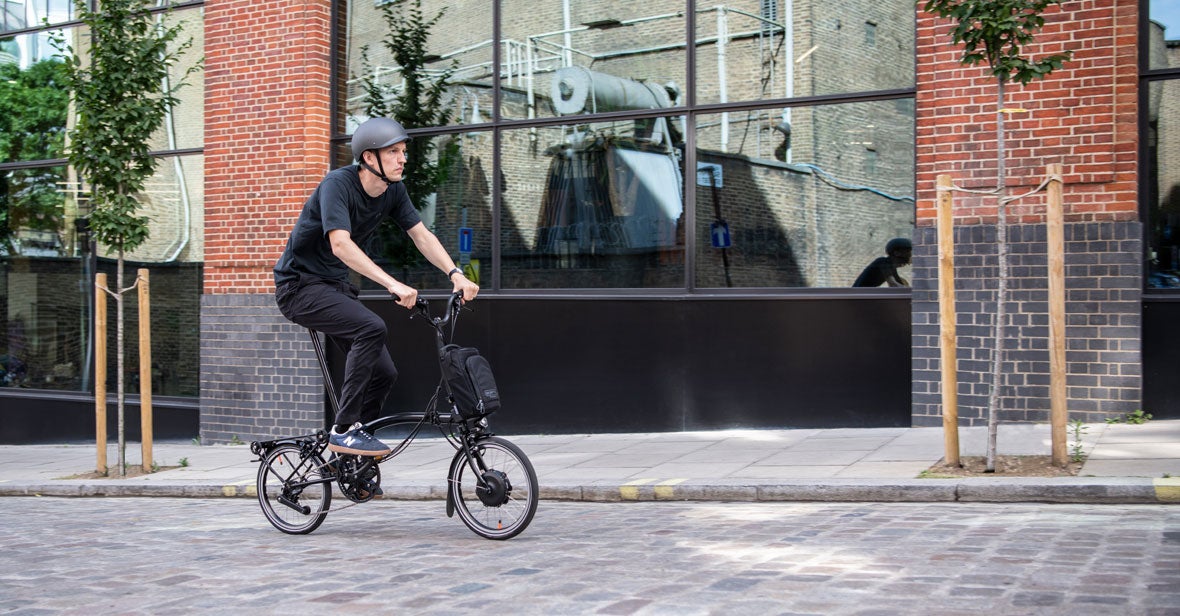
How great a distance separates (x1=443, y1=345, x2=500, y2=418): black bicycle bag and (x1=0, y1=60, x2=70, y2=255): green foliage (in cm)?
1035

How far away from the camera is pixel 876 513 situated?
640cm

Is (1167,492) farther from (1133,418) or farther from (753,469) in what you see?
(1133,418)

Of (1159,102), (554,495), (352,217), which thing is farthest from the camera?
(1159,102)

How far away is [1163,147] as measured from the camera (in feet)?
29.7

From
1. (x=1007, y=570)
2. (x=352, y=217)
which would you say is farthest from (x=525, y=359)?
(x=1007, y=570)

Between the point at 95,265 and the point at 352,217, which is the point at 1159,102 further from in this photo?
the point at 95,265

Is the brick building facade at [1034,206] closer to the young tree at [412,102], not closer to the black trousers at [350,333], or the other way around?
the young tree at [412,102]

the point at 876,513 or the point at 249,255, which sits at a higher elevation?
the point at 249,255

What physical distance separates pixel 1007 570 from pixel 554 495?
11.8 feet

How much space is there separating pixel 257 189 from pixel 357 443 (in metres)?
7.02

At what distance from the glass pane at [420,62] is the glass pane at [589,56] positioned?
0.31 m

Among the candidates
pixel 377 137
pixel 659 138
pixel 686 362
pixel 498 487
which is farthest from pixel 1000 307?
pixel 659 138

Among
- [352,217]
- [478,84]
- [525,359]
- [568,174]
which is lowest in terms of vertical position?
[525,359]

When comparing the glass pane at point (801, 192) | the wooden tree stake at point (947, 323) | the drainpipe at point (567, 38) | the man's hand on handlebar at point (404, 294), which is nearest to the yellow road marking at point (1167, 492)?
the wooden tree stake at point (947, 323)
